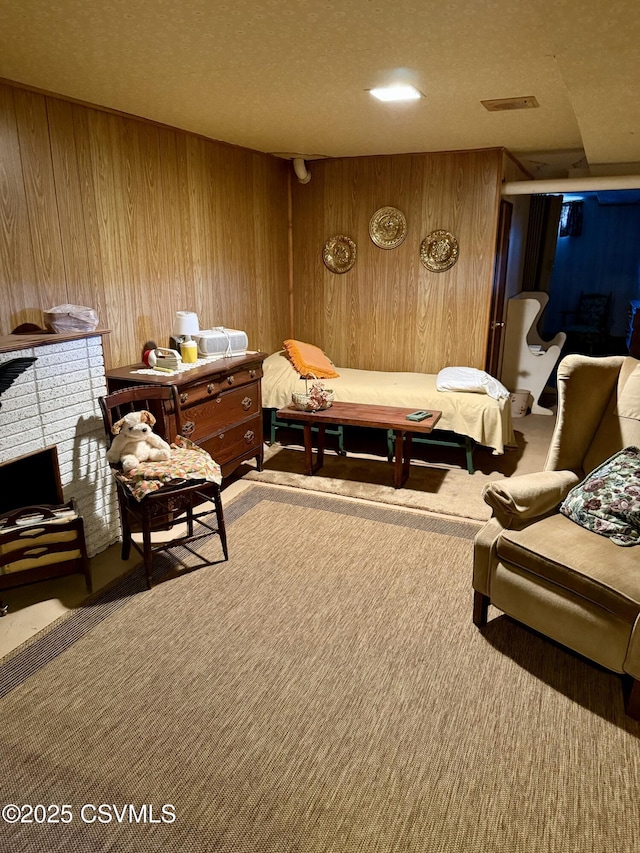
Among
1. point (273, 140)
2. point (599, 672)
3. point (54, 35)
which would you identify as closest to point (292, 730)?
point (599, 672)

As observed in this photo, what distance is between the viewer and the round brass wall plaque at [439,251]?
495 centimetres

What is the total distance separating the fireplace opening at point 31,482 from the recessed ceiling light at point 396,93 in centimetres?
244

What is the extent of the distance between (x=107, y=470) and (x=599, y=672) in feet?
8.22

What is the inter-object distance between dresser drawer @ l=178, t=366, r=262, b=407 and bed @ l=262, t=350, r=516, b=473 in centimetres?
63

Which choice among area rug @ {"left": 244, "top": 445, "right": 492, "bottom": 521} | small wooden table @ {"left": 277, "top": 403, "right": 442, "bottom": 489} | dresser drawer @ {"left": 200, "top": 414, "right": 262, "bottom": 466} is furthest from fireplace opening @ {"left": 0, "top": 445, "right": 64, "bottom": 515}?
small wooden table @ {"left": 277, "top": 403, "right": 442, "bottom": 489}

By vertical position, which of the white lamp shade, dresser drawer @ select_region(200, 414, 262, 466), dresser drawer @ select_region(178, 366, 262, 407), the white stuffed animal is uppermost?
the white lamp shade

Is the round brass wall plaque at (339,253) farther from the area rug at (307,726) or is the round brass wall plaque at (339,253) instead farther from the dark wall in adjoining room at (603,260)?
the dark wall in adjoining room at (603,260)

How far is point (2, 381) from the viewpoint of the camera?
245cm

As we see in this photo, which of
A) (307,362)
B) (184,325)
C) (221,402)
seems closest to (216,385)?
(221,402)

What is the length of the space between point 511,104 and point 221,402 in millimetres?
2399

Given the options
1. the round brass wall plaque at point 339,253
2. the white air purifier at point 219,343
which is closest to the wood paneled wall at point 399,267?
the round brass wall plaque at point 339,253

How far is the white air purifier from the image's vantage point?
3.80m

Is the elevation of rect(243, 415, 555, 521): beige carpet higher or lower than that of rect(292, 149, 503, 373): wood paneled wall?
lower

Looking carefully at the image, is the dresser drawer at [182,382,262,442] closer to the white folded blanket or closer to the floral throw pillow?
the white folded blanket
